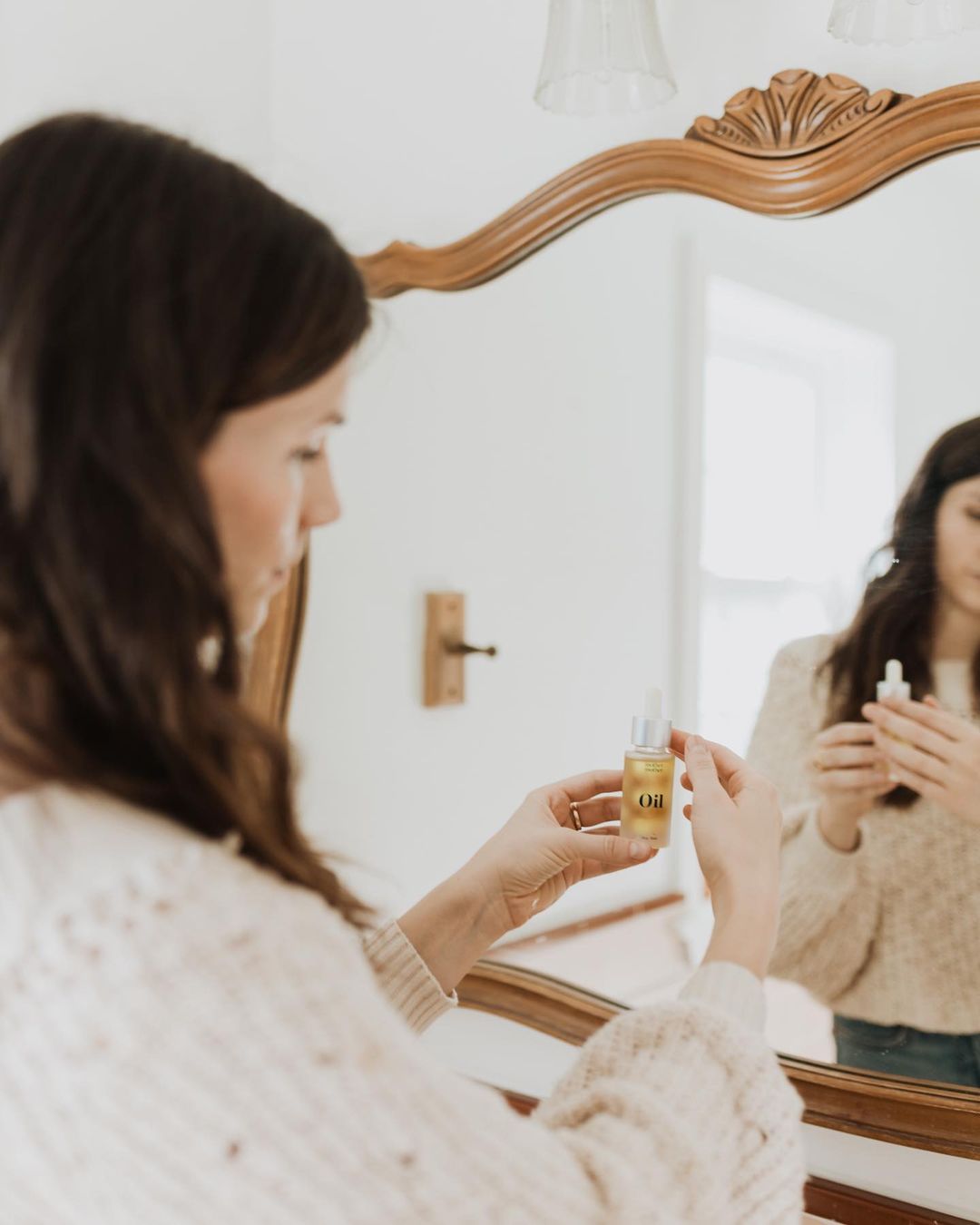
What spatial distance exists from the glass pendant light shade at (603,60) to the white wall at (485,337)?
0.03m

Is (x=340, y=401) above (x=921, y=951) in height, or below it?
above

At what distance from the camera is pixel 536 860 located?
2.93 ft

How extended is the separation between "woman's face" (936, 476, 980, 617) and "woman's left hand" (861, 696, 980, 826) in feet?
0.28

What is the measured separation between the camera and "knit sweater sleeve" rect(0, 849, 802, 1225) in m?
0.46

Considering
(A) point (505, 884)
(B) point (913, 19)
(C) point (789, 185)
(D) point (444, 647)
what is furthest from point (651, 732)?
(B) point (913, 19)

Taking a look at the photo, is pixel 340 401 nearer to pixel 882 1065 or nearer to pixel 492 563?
pixel 492 563

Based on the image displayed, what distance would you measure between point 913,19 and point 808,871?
0.71 meters

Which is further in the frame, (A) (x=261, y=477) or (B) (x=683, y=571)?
(B) (x=683, y=571)

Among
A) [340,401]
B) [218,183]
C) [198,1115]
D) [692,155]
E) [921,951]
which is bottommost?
[921,951]

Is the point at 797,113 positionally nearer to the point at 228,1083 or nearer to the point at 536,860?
the point at 536,860

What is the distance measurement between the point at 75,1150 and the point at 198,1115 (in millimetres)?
59

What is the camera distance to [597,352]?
3.62 ft

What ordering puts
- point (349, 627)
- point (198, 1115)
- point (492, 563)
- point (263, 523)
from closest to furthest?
1. point (198, 1115)
2. point (263, 523)
3. point (492, 563)
4. point (349, 627)

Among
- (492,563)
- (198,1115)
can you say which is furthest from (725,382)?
(198,1115)
